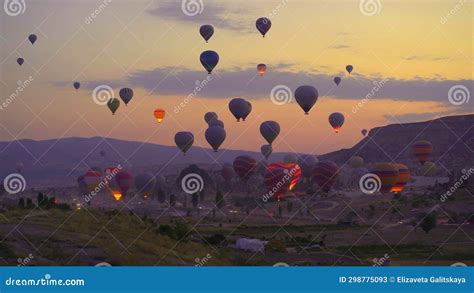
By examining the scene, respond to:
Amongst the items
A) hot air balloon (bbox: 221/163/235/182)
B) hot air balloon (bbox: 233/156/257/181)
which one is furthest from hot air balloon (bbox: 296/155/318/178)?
hot air balloon (bbox: 233/156/257/181)

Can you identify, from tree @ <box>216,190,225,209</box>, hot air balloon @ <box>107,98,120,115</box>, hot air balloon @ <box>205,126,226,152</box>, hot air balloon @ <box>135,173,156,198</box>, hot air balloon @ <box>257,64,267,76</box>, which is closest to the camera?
hot air balloon @ <box>205,126,226,152</box>

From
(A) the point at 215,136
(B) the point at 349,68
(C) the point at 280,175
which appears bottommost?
(A) the point at 215,136

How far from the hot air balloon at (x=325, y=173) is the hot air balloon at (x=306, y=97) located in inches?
825

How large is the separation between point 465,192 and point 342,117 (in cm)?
2046

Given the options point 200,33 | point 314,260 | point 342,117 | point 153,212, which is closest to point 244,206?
point 153,212

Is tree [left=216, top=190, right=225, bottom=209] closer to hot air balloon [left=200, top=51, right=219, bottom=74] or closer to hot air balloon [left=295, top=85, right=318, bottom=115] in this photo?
hot air balloon [left=295, top=85, right=318, bottom=115]

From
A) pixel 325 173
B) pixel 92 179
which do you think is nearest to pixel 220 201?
pixel 325 173

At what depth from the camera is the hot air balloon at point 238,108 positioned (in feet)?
268

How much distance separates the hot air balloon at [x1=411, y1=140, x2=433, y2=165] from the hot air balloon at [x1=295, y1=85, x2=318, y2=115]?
129ft

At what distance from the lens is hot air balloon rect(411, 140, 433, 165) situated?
112m

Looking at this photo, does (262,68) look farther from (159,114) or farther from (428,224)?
(428,224)

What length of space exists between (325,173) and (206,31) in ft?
110

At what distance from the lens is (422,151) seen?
113 m

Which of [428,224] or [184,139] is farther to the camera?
[184,139]
